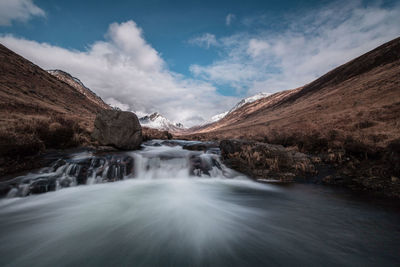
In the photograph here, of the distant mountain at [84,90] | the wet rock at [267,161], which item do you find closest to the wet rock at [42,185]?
the wet rock at [267,161]

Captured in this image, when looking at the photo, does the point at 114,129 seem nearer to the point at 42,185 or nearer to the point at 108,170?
the point at 108,170

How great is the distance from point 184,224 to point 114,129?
9620mm

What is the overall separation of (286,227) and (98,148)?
11285 millimetres

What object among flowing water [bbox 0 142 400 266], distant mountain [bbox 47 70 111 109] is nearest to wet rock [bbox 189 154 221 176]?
flowing water [bbox 0 142 400 266]

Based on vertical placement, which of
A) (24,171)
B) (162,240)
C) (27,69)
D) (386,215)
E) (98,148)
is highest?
(27,69)

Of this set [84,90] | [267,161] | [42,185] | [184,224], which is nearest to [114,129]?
[42,185]

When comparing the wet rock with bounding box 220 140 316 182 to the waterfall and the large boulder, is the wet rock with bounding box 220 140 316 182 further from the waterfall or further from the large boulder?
the large boulder

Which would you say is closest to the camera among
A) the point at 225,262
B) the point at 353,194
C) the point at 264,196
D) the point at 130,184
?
the point at 225,262

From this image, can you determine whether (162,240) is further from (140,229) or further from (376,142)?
(376,142)

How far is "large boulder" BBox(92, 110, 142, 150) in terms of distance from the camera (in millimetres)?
11891

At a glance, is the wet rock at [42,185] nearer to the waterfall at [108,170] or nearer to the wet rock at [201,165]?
the waterfall at [108,170]

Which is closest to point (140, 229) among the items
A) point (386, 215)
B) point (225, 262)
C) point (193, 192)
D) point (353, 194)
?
point (225, 262)

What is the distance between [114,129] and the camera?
39.3ft

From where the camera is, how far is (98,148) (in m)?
11.0
